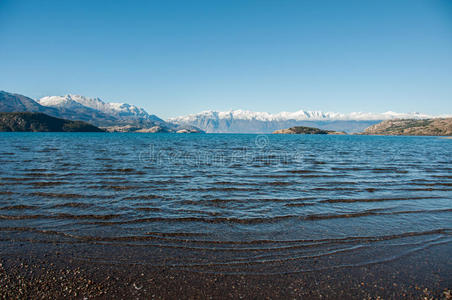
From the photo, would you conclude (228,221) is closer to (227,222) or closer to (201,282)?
(227,222)

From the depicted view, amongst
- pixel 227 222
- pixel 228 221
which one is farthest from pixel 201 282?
pixel 228 221

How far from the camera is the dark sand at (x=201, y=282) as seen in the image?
22.9 ft

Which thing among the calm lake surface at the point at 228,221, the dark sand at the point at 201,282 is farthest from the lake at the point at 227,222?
the dark sand at the point at 201,282

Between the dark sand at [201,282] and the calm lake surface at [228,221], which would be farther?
the calm lake surface at [228,221]

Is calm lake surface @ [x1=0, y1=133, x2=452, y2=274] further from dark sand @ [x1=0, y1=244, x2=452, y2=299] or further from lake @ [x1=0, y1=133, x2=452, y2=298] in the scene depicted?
dark sand @ [x1=0, y1=244, x2=452, y2=299]

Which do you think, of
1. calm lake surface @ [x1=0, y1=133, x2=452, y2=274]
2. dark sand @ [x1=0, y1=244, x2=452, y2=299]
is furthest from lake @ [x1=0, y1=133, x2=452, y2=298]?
dark sand @ [x1=0, y1=244, x2=452, y2=299]

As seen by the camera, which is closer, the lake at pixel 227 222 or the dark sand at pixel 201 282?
the dark sand at pixel 201 282

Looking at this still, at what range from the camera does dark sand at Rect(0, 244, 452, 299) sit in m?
6.98

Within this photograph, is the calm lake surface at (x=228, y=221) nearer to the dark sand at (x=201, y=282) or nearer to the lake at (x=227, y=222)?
the lake at (x=227, y=222)

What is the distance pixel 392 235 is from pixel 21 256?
14.7 meters

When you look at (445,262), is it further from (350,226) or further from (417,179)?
(417,179)

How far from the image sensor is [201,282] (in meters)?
7.51

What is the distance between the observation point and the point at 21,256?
28.6ft

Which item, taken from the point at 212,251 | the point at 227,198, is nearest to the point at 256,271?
the point at 212,251
